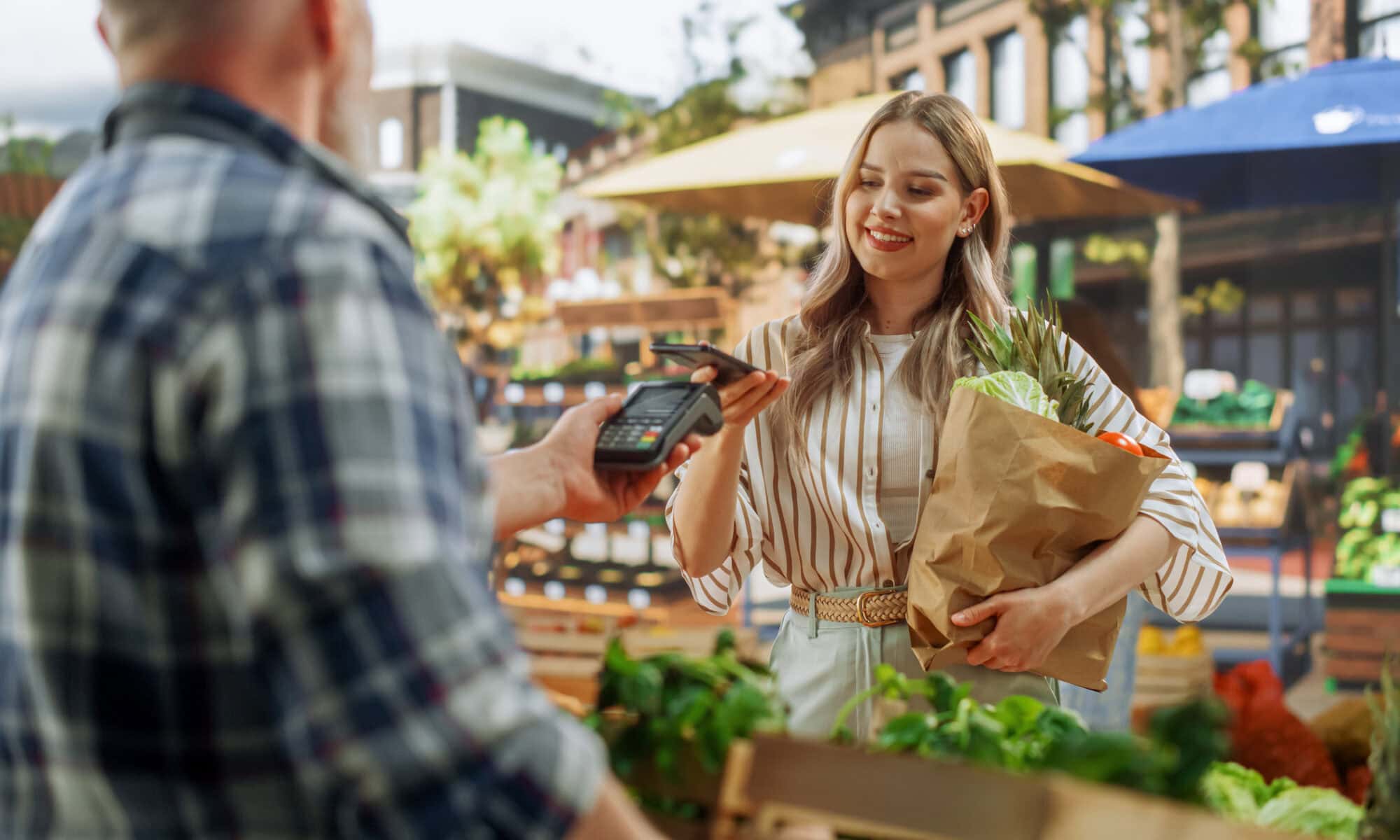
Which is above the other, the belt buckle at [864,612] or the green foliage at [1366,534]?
the belt buckle at [864,612]

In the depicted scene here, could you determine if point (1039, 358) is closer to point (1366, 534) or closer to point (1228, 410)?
point (1366, 534)

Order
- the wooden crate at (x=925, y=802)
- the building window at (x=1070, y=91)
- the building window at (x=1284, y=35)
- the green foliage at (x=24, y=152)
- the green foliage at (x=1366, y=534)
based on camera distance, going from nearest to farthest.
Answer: the wooden crate at (x=925, y=802) < the green foliage at (x=1366, y=534) < the green foliage at (x=24, y=152) < the building window at (x=1284, y=35) < the building window at (x=1070, y=91)

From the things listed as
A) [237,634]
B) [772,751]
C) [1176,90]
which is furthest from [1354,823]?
[1176,90]

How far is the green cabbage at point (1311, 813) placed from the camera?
1.73 metres

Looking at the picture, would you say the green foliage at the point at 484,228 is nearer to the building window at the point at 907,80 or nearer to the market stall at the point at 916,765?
the building window at the point at 907,80

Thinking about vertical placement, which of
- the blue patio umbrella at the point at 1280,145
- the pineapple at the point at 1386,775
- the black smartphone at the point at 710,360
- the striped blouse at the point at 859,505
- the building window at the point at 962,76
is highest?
the building window at the point at 962,76

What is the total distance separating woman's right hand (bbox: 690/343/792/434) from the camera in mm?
1754

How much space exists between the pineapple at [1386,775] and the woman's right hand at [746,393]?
2.76 feet

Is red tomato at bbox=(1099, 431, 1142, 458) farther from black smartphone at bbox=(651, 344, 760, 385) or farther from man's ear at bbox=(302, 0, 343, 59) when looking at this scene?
man's ear at bbox=(302, 0, 343, 59)

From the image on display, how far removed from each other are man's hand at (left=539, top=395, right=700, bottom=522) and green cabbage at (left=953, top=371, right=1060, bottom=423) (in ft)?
1.39

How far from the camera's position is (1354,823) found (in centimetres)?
166

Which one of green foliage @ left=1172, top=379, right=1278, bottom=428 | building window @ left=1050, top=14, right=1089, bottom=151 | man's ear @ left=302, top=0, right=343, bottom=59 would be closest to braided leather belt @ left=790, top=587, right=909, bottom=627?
man's ear @ left=302, top=0, right=343, bottom=59

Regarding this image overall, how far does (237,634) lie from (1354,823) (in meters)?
1.54

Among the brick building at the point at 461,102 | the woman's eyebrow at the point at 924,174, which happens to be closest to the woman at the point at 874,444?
the woman's eyebrow at the point at 924,174
